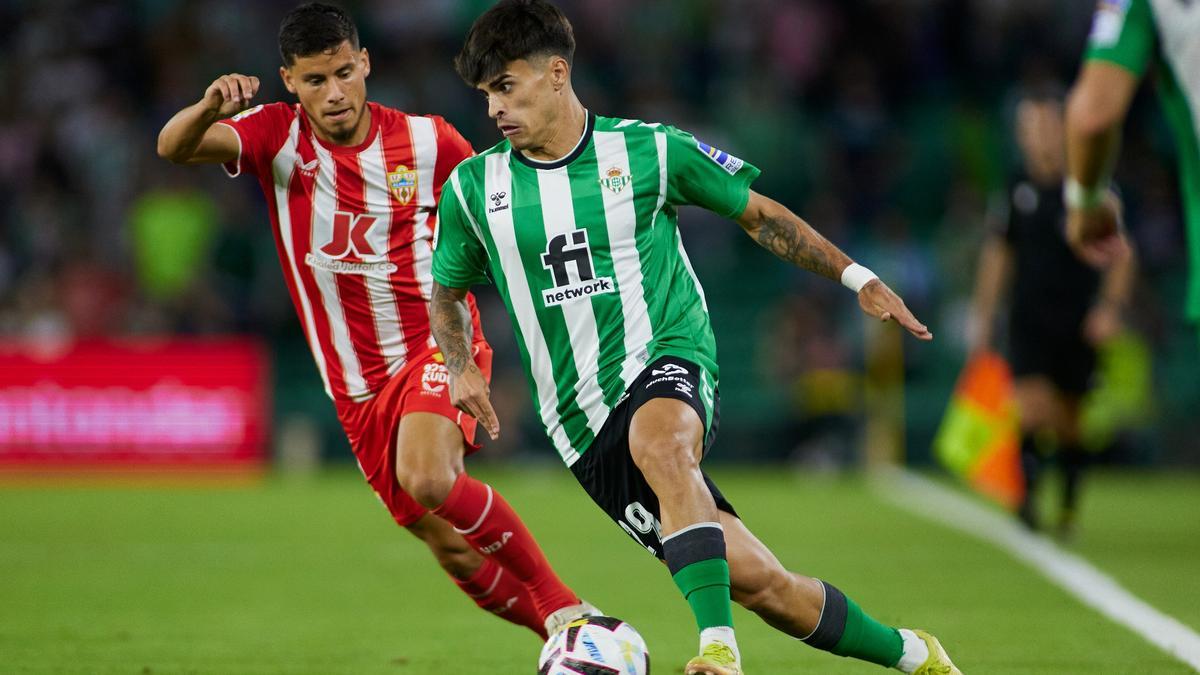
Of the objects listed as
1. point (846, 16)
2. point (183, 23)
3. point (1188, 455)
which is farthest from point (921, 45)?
point (183, 23)

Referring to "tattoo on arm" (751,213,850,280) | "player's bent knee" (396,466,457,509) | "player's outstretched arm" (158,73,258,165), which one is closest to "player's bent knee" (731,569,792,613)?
"tattoo on arm" (751,213,850,280)

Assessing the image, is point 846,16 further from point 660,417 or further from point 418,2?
point 660,417

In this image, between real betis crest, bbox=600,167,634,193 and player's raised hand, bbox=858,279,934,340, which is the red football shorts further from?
player's raised hand, bbox=858,279,934,340

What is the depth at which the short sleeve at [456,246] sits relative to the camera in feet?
16.5

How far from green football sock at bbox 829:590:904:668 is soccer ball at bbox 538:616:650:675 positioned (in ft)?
1.98

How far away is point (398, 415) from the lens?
600cm

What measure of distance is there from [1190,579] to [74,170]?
13217 millimetres

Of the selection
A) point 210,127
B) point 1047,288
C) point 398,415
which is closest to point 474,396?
point 398,415

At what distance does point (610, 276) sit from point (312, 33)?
5.49 ft

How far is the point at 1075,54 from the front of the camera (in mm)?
18156

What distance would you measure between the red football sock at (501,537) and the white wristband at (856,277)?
1579 millimetres

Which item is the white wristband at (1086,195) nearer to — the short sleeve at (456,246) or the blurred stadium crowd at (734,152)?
the short sleeve at (456,246)

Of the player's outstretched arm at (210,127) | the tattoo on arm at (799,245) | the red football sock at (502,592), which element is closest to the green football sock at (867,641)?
the tattoo on arm at (799,245)

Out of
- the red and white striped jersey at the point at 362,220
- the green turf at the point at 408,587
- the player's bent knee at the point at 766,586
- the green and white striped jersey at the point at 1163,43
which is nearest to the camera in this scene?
the green and white striped jersey at the point at 1163,43
